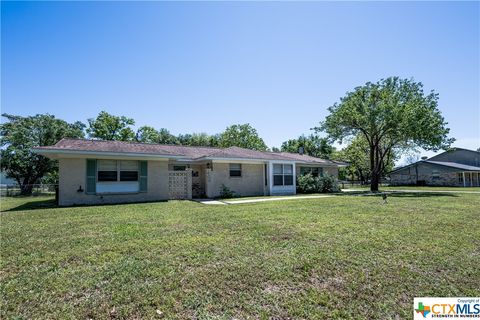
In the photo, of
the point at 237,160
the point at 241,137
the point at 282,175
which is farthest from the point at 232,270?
the point at 241,137

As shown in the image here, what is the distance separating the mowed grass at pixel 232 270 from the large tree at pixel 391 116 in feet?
52.5

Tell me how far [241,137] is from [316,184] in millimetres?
26030

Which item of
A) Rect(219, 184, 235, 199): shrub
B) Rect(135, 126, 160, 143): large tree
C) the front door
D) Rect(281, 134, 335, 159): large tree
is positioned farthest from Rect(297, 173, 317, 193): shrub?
Rect(281, 134, 335, 159): large tree

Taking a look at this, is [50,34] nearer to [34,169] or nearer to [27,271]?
A: [27,271]

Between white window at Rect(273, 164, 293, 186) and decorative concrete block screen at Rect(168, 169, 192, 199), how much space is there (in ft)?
22.2

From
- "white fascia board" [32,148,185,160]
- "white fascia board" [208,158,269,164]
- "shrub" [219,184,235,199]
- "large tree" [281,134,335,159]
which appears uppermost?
"large tree" [281,134,335,159]

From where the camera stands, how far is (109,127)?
1283 inches

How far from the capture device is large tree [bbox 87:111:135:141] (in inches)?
1262

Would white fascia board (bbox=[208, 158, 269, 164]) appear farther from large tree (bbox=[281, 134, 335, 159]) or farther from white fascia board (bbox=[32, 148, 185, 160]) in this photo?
large tree (bbox=[281, 134, 335, 159])

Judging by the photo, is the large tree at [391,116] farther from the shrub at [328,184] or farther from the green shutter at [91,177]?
the green shutter at [91,177]

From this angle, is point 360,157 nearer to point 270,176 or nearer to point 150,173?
point 270,176

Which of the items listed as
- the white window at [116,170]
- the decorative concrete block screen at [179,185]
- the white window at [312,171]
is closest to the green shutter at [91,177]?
the white window at [116,170]

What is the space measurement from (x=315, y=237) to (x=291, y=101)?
17.7m

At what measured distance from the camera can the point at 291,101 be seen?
21766 millimetres
